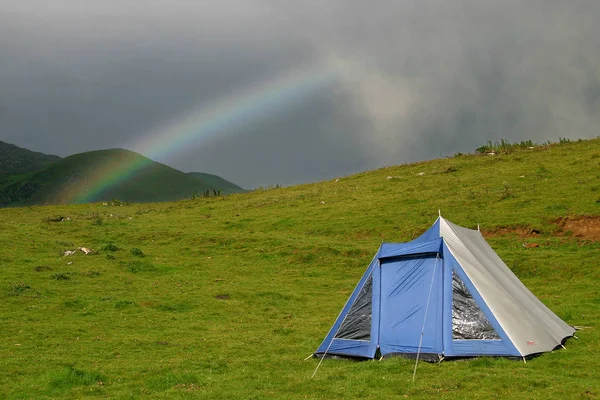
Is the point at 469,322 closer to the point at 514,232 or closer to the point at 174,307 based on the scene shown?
the point at 174,307

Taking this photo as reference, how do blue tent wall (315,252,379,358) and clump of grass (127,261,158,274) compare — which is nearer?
blue tent wall (315,252,379,358)

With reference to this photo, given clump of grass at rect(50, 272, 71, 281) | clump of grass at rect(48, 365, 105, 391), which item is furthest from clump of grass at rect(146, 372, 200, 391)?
clump of grass at rect(50, 272, 71, 281)

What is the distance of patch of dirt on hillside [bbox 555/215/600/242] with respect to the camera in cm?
2536

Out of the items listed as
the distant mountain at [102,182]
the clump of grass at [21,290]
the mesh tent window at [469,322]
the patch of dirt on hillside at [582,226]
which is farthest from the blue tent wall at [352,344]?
the distant mountain at [102,182]

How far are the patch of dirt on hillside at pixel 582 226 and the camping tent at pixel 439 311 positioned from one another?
13154mm

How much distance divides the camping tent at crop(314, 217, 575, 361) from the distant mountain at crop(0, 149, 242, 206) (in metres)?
123

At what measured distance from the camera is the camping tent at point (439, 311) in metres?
12.0

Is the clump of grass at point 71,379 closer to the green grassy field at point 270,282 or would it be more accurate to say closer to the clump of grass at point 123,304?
the green grassy field at point 270,282

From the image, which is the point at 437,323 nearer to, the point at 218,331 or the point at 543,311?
the point at 543,311

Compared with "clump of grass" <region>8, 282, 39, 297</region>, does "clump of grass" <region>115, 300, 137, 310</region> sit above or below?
below

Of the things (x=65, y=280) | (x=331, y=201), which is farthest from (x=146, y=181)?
(x=65, y=280)

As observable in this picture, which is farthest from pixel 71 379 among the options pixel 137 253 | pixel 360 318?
pixel 137 253

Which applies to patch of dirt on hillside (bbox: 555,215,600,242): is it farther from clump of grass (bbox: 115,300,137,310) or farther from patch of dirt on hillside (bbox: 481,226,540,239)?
clump of grass (bbox: 115,300,137,310)

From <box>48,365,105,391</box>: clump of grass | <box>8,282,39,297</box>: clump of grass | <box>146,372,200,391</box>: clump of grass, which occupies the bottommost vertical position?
<box>48,365,105,391</box>: clump of grass
